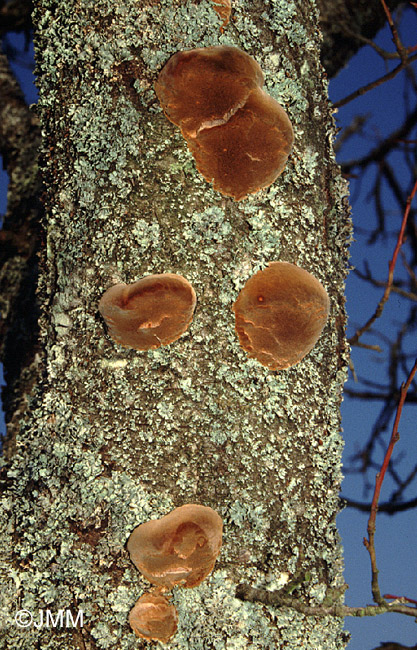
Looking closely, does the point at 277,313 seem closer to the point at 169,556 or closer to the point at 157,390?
the point at 157,390

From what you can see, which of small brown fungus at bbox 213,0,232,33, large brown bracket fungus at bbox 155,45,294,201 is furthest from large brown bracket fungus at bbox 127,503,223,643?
small brown fungus at bbox 213,0,232,33

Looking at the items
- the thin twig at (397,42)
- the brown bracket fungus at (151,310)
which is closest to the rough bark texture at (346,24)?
the thin twig at (397,42)

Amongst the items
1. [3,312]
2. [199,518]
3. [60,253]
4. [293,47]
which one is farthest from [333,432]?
[3,312]

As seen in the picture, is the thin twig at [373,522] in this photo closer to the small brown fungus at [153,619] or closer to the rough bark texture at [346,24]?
the small brown fungus at [153,619]

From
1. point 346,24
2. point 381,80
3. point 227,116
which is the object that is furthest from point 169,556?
point 346,24

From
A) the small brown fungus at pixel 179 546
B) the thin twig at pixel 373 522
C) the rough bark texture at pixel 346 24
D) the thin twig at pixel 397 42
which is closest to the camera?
the small brown fungus at pixel 179 546

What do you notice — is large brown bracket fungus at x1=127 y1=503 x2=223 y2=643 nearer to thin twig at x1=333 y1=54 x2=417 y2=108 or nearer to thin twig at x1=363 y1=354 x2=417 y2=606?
thin twig at x1=363 y1=354 x2=417 y2=606
